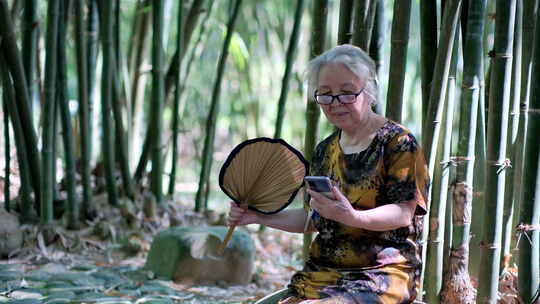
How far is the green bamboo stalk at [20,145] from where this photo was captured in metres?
Answer: 3.11

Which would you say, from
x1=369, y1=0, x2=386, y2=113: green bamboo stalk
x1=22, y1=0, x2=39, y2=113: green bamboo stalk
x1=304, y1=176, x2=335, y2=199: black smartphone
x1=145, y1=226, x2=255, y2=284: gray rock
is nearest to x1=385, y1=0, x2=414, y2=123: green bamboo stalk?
x1=369, y1=0, x2=386, y2=113: green bamboo stalk

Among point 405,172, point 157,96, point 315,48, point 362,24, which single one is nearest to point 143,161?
point 157,96

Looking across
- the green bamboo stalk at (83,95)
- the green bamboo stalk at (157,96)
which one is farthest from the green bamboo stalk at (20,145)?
the green bamboo stalk at (157,96)

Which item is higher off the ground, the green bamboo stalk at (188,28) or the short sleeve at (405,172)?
the green bamboo stalk at (188,28)

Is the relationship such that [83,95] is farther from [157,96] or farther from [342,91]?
[342,91]

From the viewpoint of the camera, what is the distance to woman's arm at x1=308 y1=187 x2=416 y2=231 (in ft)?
4.19

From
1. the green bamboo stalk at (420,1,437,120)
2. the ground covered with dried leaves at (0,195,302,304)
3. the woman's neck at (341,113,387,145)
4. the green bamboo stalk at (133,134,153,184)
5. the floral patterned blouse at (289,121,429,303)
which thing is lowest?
the ground covered with dried leaves at (0,195,302,304)

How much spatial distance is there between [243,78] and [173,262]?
5.20 m

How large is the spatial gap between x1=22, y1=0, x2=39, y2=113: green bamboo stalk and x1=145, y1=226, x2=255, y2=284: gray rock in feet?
3.37

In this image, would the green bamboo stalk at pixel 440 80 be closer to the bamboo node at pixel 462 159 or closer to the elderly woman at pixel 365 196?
the bamboo node at pixel 462 159

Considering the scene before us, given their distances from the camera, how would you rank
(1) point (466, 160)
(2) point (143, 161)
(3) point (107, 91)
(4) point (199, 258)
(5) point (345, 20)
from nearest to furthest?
(1) point (466, 160) → (5) point (345, 20) → (4) point (199, 258) → (3) point (107, 91) → (2) point (143, 161)

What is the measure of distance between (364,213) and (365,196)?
0.33ft

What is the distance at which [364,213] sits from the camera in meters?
1.31

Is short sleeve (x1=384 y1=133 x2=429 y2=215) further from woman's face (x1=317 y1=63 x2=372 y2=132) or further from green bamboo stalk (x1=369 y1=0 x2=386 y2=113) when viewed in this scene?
green bamboo stalk (x1=369 y1=0 x2=386 y2=113)
